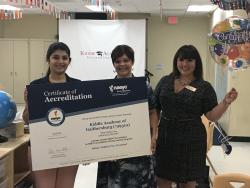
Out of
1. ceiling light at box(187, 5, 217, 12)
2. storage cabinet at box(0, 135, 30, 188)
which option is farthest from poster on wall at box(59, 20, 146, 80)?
storage cabinet at box(0, 135, 30, 188)

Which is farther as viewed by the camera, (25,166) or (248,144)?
(248,144)

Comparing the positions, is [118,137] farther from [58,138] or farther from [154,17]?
[154,17]

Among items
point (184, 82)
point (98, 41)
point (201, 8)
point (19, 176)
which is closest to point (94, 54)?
point (98, 41)

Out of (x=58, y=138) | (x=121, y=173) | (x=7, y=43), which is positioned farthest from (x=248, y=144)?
(x=7, y=43)

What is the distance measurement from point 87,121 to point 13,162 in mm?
642

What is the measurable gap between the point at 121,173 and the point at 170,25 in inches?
329

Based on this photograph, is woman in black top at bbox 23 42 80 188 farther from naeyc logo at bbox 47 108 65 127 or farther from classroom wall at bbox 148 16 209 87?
classroom wall at bbox 148 16 209 87

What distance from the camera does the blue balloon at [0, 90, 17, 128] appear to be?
2.21 m

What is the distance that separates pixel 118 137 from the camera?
2178 mm

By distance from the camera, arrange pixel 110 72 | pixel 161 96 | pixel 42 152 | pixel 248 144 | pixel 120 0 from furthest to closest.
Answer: pixel 110 72 → pixel 120 0 → pixel 248 144 → pixel 161 96 → pixel 42 152

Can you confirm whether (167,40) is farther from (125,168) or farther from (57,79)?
(125,168)

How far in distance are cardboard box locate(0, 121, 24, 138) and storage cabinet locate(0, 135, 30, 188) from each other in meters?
0.04

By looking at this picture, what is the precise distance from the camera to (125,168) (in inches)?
88.1

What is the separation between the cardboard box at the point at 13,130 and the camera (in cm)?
245
